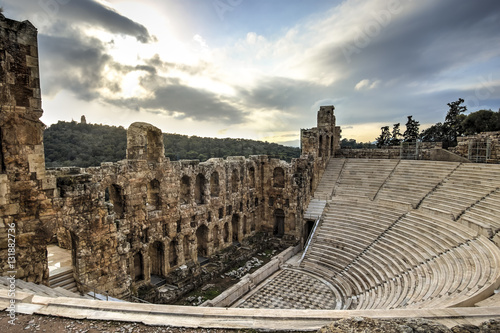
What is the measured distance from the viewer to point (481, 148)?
21.3 metres

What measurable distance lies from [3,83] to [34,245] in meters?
4.56

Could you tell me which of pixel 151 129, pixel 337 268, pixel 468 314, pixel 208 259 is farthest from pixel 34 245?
pixel 337 268

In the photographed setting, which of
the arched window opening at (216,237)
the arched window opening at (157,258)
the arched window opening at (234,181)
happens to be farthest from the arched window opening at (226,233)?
the arched window opening at (157,258)

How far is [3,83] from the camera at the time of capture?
23.4 ft

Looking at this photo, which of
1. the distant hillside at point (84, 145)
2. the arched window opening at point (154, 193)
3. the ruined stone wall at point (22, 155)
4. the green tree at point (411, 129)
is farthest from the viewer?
the green tree at point (411, 129)

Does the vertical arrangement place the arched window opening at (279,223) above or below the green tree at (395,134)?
below

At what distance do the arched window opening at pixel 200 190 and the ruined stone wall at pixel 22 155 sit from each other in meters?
11.9

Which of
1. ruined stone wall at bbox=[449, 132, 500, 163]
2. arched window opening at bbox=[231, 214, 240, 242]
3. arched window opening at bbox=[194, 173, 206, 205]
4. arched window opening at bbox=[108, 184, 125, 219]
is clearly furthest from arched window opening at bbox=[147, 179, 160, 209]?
ruined stone wall at bbox=[449, 132, 500, 163]

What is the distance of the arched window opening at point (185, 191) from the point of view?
59.7 ft

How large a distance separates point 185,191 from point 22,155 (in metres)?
11.3

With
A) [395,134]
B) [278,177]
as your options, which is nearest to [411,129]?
[395,134]

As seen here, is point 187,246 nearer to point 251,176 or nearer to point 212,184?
point 212,184

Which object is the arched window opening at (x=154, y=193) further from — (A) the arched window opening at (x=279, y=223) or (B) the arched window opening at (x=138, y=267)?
(A) the arched window opening at (x=279, y=223)

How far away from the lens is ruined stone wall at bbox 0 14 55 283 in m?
7.21
